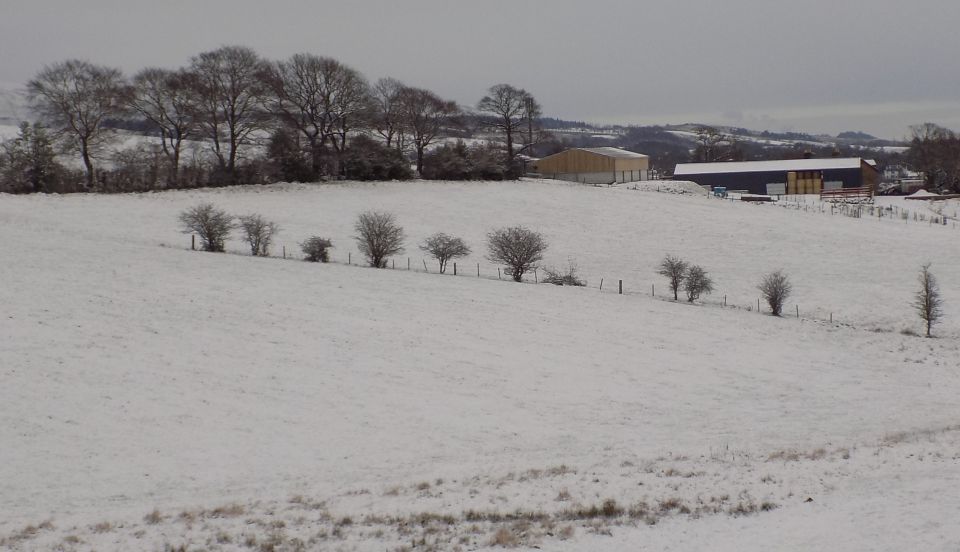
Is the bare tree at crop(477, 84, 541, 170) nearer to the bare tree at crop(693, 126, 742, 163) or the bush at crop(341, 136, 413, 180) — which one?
the bush at crop(341, 136, 413, 180)

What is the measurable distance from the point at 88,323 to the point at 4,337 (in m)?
2.69

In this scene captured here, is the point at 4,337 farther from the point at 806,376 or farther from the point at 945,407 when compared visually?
the point at 945,407

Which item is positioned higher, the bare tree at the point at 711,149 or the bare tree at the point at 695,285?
the bare tree at the point at 711,149

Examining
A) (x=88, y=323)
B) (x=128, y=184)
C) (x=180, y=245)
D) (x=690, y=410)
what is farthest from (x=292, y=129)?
(x=690, y=410)

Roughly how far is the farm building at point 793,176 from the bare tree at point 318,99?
→ 61.5 m

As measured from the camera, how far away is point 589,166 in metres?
87.2

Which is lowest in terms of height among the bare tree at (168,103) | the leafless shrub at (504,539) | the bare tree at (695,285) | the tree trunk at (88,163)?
the leafless shrub at (504,539)

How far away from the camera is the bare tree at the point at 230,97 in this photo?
66125 millimetres

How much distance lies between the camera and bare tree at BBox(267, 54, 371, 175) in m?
70.4

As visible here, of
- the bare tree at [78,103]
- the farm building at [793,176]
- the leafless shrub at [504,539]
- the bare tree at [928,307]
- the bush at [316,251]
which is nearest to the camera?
the leafless shrub at [504,539]

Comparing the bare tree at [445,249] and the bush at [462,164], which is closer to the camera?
the bare tree at [445,249]

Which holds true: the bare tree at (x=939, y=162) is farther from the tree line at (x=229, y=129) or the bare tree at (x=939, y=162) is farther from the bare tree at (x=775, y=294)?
the bare tree at (x=775, y=294)

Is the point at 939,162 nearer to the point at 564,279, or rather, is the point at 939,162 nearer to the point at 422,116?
the point at 422,116

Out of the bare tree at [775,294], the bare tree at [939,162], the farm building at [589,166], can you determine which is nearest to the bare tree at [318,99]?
the farm building at [589,166]
